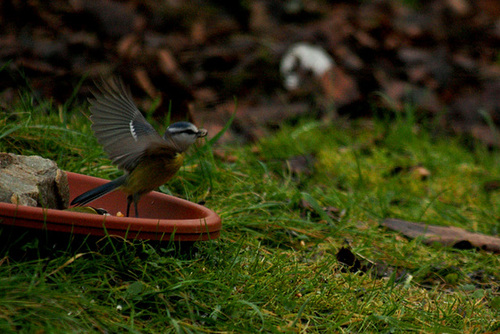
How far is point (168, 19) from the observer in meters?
5.89

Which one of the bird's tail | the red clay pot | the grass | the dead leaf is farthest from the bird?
the dead leaf

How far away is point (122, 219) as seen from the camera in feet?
7.27

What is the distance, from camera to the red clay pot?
6.86ft

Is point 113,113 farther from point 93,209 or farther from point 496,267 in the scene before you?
point 496,267

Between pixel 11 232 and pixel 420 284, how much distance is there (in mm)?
1764

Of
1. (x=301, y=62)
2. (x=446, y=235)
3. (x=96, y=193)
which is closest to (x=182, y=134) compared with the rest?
(x=96, y=193)

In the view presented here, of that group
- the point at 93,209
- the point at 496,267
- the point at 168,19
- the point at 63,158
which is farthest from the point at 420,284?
the point at 168,19

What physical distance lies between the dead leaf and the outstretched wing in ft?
4.73

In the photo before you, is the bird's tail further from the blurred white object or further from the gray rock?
the blurred white object

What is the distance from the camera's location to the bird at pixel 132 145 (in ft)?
7.98

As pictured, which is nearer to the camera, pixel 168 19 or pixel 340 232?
pixel 340 232

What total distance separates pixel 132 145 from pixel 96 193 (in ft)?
0.80

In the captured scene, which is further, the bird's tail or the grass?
the bird's tail

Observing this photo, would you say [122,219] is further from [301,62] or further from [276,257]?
[301,62]
